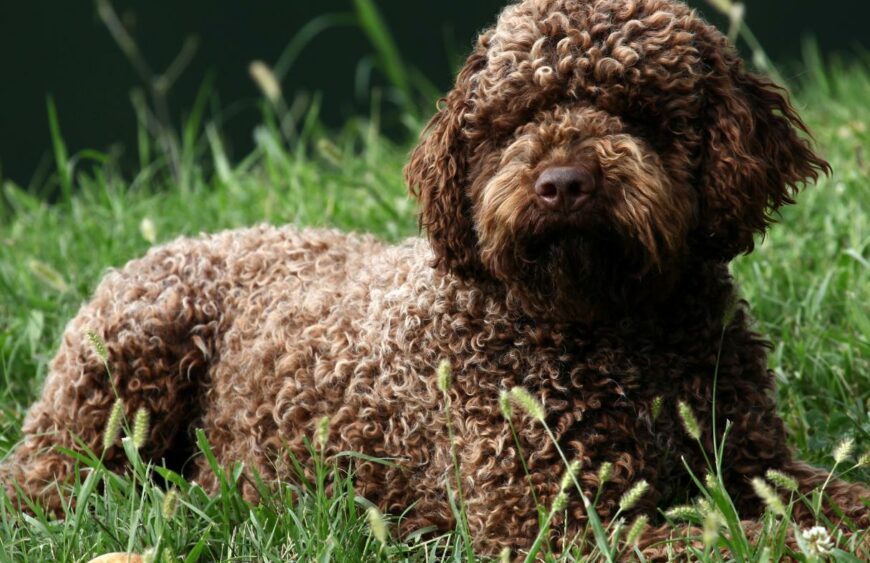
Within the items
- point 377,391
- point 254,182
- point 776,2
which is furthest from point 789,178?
point 776,2

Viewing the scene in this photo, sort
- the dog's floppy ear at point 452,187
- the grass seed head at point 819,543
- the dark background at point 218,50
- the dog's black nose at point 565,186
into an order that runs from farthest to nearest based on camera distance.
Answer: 1. the dark background at point 218,50
2. the dog's floppy ear at point 452,187
3. the dog's black nose at point 565,186
4. the grass seed head at point 819,543

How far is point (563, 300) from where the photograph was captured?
3441 mm

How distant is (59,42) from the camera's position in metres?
9.86

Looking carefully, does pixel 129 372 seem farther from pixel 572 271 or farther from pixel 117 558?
pixel 572 271

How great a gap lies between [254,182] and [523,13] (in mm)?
3480

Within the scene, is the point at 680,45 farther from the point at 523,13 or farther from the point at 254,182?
the point at 254,182

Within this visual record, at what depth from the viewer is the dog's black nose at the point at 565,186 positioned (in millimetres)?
3203

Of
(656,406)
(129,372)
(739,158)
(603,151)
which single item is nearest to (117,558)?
(129,372)

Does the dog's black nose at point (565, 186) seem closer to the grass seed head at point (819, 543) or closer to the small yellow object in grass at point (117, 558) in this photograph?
the grass seed head at point (819, 543)

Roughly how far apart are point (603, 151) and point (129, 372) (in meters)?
1.83

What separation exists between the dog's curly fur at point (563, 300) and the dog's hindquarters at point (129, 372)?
303 millimetres

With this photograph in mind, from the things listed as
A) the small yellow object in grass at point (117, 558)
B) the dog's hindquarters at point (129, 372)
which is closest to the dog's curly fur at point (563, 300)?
the dog's hindquarters at point (129, 372)

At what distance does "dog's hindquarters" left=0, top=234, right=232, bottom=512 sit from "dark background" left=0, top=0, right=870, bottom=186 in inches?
195

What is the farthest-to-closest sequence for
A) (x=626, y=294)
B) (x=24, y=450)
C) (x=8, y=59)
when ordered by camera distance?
(x=8, y=59), (x=24, y=450), (x=626, y=294)
